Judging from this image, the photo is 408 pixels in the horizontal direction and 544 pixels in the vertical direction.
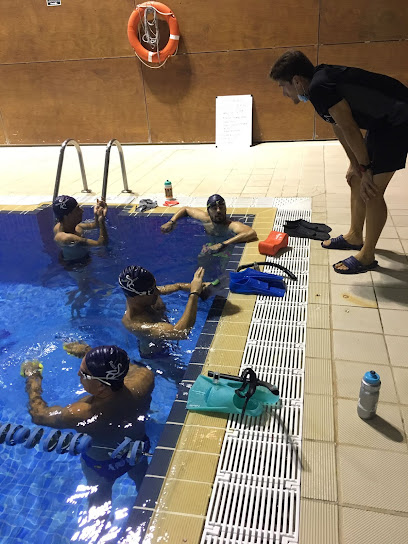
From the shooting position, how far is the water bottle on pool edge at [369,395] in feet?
7.20

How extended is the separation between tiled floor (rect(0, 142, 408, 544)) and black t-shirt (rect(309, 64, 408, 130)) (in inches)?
55.3

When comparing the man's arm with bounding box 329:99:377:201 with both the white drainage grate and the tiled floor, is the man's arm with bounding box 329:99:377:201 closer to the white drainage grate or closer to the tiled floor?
the tiled floor

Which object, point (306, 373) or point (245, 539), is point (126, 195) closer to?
point (306, 373)

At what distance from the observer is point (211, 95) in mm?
10234

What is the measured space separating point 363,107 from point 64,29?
Answer: 9.35 metres

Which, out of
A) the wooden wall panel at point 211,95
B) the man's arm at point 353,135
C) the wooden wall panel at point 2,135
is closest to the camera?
the man's arm at point 353,135

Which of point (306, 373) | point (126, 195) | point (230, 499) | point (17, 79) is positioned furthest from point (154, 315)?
point (17, 79)

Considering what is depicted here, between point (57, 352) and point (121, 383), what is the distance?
55.9 inches

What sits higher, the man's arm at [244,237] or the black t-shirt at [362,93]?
the black t-shirt at [362,93]

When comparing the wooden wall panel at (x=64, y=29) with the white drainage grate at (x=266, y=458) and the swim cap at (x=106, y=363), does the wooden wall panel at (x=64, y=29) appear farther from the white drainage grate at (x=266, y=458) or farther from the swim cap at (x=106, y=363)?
the swim cap at (x=106, y=363)

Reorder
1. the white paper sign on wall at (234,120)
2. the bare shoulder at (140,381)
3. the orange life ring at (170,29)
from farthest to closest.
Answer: the white paper sign on wall at (234,120) → the orange life ring at (170,29) → the bare shoulder at (140,381)

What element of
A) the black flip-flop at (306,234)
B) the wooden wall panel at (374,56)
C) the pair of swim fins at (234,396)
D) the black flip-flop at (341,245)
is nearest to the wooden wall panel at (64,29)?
the wooden wall panel at (374,56)

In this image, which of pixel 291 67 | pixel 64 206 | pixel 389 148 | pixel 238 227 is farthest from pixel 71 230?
pixel 389 148

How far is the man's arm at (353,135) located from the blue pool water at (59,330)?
68.0 inches
